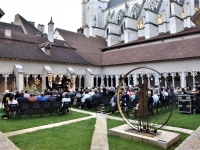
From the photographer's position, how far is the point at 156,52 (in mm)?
26562

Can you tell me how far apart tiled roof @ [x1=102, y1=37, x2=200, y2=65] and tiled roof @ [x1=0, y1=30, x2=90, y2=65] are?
5.27 metres

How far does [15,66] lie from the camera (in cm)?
2230

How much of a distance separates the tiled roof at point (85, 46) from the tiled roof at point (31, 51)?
1838 millimetres

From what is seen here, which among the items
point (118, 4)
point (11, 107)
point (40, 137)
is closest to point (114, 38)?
point (118, 4)

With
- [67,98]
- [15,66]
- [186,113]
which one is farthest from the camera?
[15,66]

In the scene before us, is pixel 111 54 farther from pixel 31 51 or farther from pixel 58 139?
pixel 58 139

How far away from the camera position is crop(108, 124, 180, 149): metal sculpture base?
20.7 feet

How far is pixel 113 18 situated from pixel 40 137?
141 feet

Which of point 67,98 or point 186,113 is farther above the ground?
point 67,98

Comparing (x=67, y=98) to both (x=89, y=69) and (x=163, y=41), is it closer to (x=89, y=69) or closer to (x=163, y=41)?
(x=89, y=69)

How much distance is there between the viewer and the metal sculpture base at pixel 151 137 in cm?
631

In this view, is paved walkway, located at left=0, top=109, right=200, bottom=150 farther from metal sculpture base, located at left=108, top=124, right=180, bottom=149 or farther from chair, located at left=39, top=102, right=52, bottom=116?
chair, located at left=39, top=102, right=52, bottom=116

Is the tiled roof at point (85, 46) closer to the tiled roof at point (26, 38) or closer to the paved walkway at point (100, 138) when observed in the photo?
the tiled roof at point (26, 38)

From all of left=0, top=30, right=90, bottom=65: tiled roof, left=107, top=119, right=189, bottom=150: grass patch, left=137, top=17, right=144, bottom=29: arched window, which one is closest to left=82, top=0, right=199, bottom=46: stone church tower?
left=137, top=17, right=144, bottom=29: arched window
